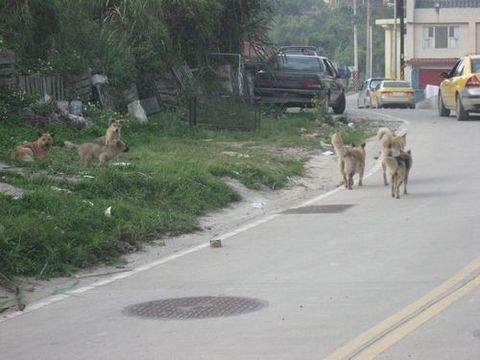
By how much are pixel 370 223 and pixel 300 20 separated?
235ft

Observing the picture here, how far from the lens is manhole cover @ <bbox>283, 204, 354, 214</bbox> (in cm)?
1358

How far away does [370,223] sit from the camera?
485 inches

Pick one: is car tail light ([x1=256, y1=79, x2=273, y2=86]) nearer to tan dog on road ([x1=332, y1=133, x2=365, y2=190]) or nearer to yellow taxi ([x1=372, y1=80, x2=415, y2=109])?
tan dog on road ([x1=332, y1=133, x2=365, y2=190])

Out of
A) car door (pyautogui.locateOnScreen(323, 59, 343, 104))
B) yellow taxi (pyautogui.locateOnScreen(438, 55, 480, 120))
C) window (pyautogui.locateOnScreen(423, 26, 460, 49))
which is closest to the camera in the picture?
yellow taxi (pyautogui.locateOnScreen(438, 55, 480, 120))

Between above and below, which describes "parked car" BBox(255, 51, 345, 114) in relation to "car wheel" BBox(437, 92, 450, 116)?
above

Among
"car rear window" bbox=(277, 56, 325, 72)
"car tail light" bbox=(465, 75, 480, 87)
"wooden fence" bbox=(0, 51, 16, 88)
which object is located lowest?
"car tail light" bbox=(465, 75, 480, 87)

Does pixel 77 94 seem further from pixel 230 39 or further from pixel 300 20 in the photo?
pixel 300 20

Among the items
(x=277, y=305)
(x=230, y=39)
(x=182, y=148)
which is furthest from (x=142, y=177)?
(x=230, y=39)

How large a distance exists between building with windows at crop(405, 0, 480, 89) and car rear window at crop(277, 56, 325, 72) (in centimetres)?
4924

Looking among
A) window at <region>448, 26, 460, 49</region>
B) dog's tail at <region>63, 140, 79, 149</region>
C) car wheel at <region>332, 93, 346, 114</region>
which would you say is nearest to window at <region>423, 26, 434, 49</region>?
window at <region>448, 26, 460, 49</region>

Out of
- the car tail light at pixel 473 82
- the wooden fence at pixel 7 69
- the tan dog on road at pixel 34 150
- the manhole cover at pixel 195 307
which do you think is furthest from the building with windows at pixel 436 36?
the manhole cover at pixel 195 307

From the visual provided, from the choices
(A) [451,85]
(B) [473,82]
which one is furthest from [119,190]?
(A) [451,85]

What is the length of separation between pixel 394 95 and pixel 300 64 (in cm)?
1790

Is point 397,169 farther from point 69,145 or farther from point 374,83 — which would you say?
point 374,83
